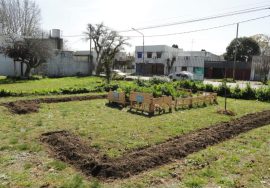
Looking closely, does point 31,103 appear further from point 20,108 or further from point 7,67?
point 7,67

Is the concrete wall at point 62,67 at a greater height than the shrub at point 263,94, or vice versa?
the concrete wall at point 62,67

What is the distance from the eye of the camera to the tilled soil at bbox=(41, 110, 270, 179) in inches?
257

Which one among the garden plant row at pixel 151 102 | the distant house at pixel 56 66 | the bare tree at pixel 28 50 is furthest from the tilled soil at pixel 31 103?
the distant house at pixel 56 66

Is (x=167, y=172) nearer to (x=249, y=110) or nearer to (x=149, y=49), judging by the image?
(x=249, y=110)

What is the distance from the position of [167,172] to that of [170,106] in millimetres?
8252

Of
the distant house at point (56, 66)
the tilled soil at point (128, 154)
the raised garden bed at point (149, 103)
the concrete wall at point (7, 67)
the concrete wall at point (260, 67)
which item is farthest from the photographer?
the concrete wall at point (260, 67)

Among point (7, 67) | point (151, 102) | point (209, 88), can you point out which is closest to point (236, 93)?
point (209, 88)

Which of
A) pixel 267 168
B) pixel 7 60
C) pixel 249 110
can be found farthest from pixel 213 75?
pixel 267 168

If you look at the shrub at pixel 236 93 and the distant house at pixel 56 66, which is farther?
the distant house at pixel 56 66

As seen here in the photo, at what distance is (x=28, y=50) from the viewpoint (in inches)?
1167

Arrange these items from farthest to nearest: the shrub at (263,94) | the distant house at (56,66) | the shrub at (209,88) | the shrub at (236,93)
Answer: the distant house at (56,66) < the shrub at (209,88) < the shrub at (236,93) < the shrub at (263,94)

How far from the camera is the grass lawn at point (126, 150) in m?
6.00

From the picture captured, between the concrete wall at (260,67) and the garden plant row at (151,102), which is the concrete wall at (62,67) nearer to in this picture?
the garden plant row at (151,102)

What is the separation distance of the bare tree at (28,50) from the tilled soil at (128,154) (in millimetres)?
22718
